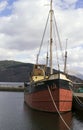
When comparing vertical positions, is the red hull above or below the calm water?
above

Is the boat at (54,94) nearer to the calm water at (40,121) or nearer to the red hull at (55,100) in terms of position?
the red hull at (55,100)

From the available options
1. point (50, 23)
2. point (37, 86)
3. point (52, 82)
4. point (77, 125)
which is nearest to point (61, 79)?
point (52, 82)

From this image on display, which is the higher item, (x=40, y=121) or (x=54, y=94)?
(x=54, y=94)

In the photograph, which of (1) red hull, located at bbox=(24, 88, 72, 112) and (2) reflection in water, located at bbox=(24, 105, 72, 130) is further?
(1) red hull, located at bbox=(24, 88, 72, 112)

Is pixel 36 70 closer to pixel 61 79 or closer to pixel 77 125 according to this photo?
pixel 61 79

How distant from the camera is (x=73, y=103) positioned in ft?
129

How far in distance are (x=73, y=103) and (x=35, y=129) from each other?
12603 mm

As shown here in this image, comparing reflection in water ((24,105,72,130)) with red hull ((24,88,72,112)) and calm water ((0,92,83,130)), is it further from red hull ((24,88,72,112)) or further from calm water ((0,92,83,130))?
red hull ((24,88,72,112))

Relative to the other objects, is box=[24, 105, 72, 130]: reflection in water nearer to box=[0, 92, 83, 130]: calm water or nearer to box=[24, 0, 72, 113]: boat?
box=[0, 92, 83, 130]: calm water

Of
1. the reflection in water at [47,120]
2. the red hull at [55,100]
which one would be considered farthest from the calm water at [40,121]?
the red hull at [55,100]

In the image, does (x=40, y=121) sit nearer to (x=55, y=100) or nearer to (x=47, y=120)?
(x=47, y=120)

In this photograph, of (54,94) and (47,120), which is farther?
(54,94)

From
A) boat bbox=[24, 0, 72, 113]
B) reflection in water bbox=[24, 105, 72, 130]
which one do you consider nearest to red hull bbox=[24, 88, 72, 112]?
boat bbox=[24, 0, 72, 113]

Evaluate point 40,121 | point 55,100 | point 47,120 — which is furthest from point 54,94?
point 40,121
